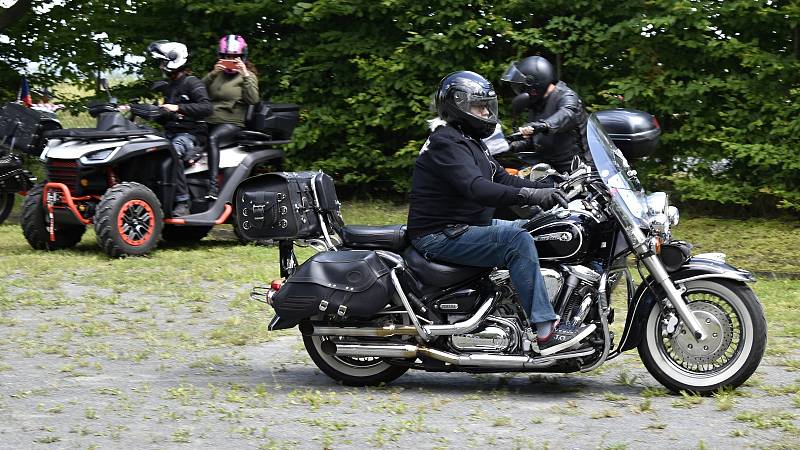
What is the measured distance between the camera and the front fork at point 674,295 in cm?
691

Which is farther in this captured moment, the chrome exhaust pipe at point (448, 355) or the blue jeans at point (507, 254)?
the chrome exhaust pipe at point (448, 355)

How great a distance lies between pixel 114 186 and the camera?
1233 cm

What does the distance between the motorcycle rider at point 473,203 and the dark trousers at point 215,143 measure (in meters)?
6.05

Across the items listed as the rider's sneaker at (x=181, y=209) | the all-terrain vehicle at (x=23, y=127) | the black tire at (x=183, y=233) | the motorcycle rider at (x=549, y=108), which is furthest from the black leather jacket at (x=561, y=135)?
the all-terrain vehicle at (x=23, y=127)

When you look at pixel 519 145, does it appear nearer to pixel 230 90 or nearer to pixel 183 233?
pixel 230 90

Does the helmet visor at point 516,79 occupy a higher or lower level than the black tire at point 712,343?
higher

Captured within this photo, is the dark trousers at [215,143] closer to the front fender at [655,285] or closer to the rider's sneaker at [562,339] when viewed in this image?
the rider's sneaker at [562,339]

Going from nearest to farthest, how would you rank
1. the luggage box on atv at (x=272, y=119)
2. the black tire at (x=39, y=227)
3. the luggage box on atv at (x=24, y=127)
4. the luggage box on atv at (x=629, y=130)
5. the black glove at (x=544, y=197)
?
the black glove at (x=544, y=197), the luggage box on atv at (x=629, y=130), the black tire at (x=39, y=227), the luggage box on atv at (x=272, y=119), the luggage box on atv at (x=24, y=127)

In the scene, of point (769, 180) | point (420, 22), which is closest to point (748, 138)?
point (769, 180)

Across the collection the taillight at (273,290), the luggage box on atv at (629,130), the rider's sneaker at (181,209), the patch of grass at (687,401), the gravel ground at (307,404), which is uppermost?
the luggage box on atv at (629,130)

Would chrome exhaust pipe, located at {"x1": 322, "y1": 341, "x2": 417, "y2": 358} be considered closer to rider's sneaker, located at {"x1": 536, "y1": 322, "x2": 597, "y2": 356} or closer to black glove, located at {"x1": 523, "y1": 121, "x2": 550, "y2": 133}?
rider's sneaker, located at {"x1": 536, "y1": 322, "x2": 597, "y2": 356}

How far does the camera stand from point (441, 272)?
7.25 m

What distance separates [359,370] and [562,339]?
123 centimetres

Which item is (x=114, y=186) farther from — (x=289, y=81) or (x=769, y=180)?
(x=769, y=180)
